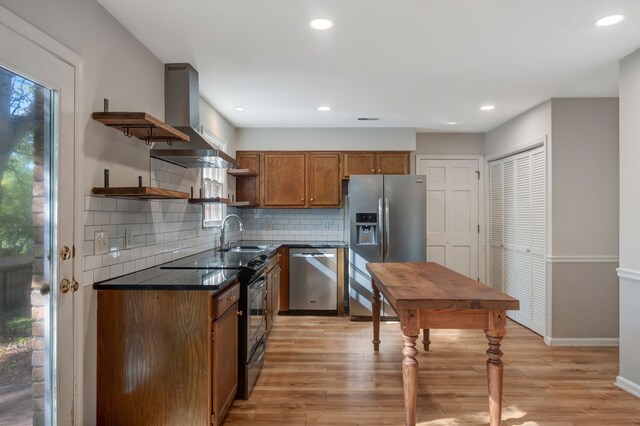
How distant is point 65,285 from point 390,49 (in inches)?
97.9

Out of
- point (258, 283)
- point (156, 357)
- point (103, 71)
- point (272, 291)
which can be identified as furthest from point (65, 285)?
point (272, 291)

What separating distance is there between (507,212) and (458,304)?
338 cm

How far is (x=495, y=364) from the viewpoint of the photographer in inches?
84.1

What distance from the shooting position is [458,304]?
2088mm

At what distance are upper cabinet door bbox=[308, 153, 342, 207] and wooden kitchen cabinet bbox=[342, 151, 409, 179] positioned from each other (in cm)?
14

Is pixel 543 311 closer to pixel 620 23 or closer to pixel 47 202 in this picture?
pixel 620 23

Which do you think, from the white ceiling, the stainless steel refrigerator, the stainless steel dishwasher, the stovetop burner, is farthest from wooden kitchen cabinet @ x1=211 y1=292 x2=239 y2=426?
the stainless steel refrigerator

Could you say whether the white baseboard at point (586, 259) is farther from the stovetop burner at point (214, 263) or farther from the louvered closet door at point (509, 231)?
the stovetop burner at point (214, 263)

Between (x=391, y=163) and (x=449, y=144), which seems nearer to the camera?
(x=391, y=163)

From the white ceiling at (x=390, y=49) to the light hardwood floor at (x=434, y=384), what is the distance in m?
2.48

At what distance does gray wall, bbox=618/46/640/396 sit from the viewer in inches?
108

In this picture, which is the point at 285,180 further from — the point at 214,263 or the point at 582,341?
the point at 582,341

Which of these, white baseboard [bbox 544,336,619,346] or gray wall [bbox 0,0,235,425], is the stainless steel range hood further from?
white baseboard [bbox 544,336,619,346]

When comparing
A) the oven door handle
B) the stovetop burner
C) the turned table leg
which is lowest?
the turned table leg
